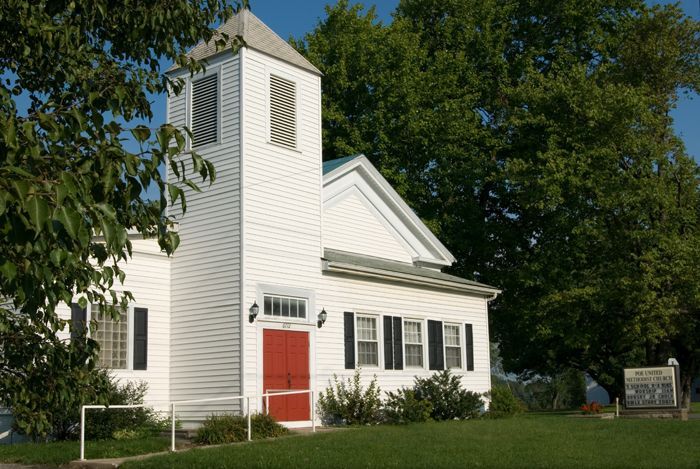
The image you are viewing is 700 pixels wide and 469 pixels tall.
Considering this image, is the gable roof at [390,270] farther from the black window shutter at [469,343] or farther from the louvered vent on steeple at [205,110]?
the louvered vent on steeple at [205,110]

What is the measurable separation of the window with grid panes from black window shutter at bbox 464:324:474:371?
34.5 feet

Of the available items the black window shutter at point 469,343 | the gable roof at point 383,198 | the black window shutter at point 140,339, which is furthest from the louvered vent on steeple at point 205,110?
the black window shutter at point 469,343

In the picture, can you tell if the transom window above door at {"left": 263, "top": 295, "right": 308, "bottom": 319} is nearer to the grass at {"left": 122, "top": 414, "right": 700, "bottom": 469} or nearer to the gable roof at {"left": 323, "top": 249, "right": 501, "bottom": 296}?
the gable roof at {"left": 323, "top": 249, "right": 501, "bottom": 296}

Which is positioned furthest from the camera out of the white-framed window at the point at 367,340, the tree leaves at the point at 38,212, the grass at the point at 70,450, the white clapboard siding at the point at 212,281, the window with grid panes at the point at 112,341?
the white-framed window at the point at 367,340

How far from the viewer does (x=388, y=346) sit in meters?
22.4

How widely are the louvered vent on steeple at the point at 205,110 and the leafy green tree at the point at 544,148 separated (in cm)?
1351

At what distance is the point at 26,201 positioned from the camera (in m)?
4.19

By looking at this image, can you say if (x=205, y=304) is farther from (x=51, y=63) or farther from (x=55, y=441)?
(x=51, y=63)

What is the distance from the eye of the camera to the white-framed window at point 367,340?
2188cm

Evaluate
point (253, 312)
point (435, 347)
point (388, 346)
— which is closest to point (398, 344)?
point (388, 346)

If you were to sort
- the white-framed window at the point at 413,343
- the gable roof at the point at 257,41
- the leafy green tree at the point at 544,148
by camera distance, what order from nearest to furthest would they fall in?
the gable roof at the point at 257,41, the white-framed window at the point at 413,343, the leafy green tree at the point at 544,148

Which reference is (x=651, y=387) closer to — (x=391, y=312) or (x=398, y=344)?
(x=398, y=344)

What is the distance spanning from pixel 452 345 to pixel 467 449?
1044cm

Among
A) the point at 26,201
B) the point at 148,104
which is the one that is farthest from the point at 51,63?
the point at 26,201
